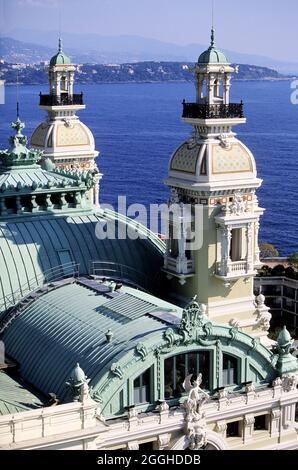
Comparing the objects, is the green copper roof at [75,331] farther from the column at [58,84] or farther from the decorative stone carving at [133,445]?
the column at [58,84]

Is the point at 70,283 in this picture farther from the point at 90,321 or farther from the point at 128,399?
the point at 128,399

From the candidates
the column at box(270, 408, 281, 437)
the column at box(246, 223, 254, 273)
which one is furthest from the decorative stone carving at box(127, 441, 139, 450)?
the column at box(246, 223, 254, 273)

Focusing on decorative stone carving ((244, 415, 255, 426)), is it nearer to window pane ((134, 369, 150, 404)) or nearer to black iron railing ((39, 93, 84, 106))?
window pane ((134, 369, 150, 404))

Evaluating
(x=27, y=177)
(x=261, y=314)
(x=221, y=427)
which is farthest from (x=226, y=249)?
(x=221, y=427)

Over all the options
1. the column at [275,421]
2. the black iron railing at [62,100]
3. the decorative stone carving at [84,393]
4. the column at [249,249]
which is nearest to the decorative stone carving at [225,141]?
the column at [249,249]

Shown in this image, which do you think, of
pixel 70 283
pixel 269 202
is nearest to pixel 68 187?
pixel 70 283

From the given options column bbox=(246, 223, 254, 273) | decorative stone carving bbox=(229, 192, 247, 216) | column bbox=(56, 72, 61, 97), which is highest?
column bbox=(56, 72, 61, 97)

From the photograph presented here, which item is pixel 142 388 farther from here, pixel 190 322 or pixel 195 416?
pixel 190 322
